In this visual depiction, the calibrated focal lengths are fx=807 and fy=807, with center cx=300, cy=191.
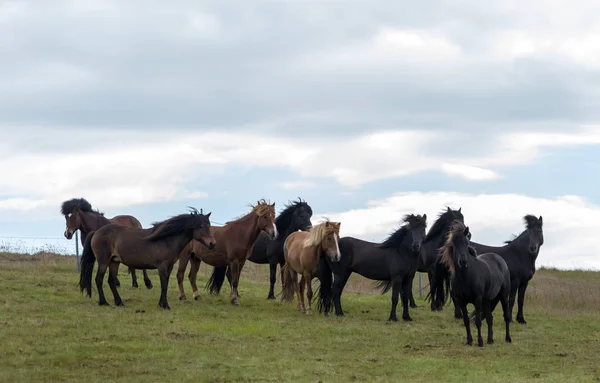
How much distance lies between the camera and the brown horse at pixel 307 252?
16641 millimetres

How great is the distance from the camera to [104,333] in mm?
13070

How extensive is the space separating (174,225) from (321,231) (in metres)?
3.05

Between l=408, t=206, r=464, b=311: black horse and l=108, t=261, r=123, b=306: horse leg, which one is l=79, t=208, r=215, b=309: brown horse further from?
l=408, t=206, r=464, b=311: black horse

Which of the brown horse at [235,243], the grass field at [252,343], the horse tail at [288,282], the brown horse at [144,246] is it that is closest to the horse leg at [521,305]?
the grass field at [252,343]

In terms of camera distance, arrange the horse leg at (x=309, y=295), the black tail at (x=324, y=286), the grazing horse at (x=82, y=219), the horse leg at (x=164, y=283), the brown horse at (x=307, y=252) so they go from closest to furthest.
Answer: the horse leg at (x=164, y=283), the brown horse at (x=307, y=252), the horse leg at (x=309, y=295), the black tail at (x=324, y=286), the grazing horse at (x=82, y=219)

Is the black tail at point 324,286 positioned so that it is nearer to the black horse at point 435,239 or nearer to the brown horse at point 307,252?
the brown horse at point 307,252

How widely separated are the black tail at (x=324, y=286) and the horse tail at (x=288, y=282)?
126 centimetres

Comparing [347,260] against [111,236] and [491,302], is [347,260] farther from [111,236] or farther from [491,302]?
[111,236]

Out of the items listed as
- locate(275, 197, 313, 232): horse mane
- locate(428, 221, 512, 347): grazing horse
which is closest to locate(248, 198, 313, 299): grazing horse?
locate(275, 197, 313, 232): horse mane

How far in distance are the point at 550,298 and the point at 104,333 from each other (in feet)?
48.0

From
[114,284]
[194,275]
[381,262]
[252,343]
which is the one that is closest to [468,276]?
[381,262]

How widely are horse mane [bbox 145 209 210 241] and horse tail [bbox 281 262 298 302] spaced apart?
105 inches

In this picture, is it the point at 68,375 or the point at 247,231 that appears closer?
the point at 68,375

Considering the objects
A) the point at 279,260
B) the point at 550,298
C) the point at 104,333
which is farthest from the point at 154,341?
the point at 550,298
